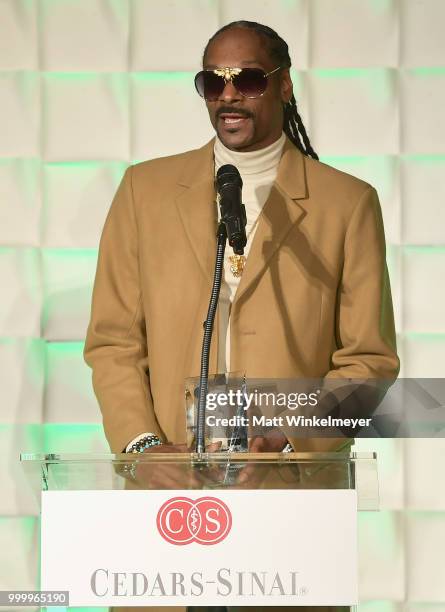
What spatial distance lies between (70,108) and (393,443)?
1.18 m

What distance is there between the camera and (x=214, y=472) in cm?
172

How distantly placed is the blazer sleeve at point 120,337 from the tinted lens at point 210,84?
300 millimetres

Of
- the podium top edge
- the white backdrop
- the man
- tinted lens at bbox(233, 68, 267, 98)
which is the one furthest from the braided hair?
the podium top edge

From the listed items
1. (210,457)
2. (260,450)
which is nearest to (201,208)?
(260,450)

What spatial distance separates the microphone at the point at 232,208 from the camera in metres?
1.76

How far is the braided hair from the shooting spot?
2404 millimetres

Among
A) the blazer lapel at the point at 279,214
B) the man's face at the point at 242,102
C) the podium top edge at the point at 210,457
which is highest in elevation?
the man's face at the point at 242,102

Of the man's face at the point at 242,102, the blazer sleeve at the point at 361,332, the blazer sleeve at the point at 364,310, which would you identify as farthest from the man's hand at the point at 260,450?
the man's face at the point at 242,102

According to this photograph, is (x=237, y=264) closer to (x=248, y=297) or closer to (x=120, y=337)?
(x=248, y=297)

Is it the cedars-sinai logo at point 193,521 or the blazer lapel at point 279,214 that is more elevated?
the blazer lapel at point 279,214

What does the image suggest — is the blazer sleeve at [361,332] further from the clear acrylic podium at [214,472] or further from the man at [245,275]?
the clear acrylic podium at [214,472]

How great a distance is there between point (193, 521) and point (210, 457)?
0.10m

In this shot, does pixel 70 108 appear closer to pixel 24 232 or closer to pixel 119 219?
pixel 24 232

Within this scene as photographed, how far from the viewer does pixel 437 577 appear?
9.33 ft
